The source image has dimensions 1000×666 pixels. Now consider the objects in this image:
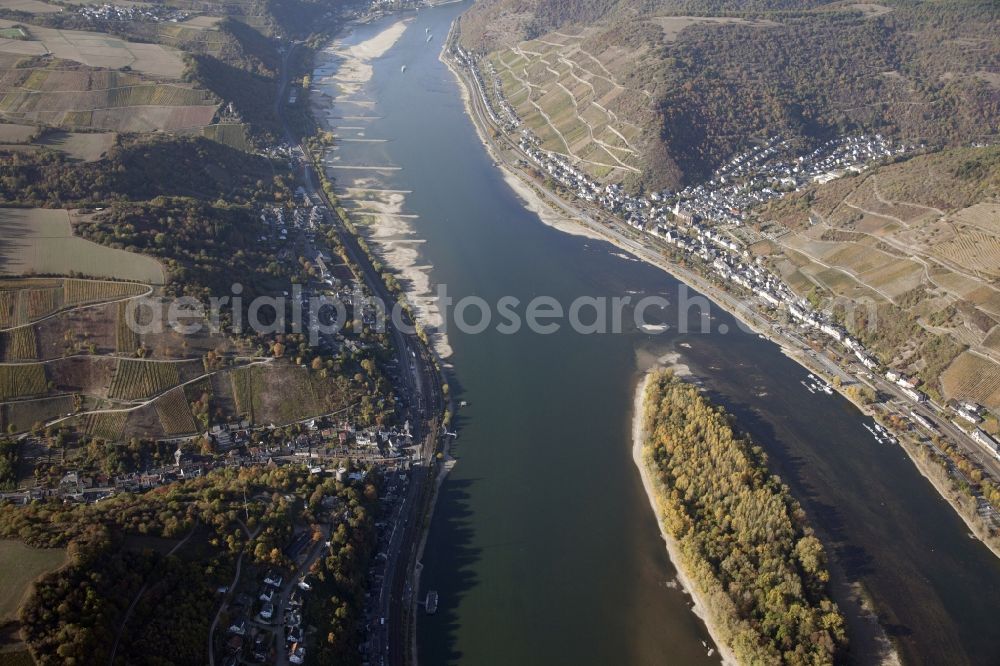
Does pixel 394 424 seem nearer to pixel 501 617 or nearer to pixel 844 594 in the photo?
pixel 501 617

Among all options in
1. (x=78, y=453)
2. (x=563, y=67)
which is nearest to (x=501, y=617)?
(x=78, y=453)

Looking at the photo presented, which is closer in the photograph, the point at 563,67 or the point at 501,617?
the point at 501,617

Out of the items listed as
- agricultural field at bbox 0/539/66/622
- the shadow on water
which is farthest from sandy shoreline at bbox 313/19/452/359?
agricultural field at bbox 0/539/66/622

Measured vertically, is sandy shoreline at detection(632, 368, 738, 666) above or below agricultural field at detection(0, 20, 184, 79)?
below

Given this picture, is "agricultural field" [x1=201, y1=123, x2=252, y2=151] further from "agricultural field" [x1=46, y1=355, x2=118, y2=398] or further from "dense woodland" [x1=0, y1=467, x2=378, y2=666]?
"dense woodland" [x1=0, y1=467, x2=378, y2=666]

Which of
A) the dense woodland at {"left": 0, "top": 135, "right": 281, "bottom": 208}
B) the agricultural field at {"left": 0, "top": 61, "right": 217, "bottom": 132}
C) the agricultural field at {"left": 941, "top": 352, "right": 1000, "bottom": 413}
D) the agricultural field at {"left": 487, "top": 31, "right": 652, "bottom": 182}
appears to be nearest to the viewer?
the agricultural field at {"left": 941, "top": 352, "right": 1000, "bottom": 413}

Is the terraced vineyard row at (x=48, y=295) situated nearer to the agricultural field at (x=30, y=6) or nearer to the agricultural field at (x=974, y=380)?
the agricultural field at (x=974, y=380)
